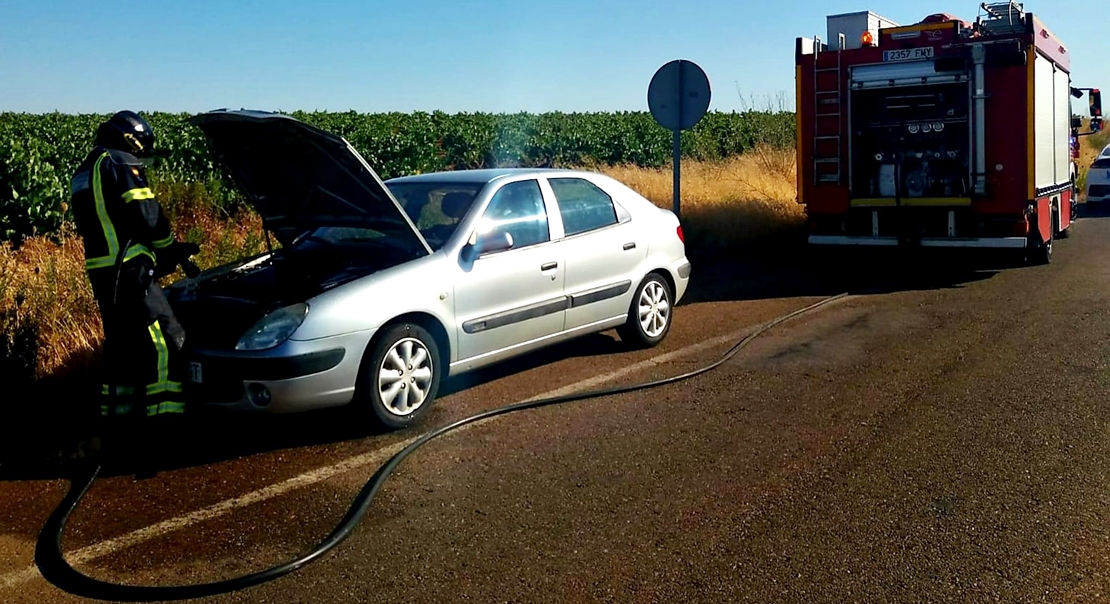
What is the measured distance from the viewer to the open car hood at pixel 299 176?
6184 millimetres

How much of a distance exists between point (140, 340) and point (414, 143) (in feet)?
64.9

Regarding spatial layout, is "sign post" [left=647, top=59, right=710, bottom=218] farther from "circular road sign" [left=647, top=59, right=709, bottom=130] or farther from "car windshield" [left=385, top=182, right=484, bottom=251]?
"car windshield" [left=385, top=182, right=484, bottom=251]

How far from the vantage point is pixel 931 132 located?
12672 mm

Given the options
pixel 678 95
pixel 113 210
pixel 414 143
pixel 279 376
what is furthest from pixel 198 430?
pixel 414 143

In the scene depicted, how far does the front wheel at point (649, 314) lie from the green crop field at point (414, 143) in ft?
21.4

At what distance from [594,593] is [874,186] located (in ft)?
32.4

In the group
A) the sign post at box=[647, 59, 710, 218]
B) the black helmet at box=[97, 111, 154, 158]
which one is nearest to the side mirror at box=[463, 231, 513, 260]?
the black helmet at box=[97, 111, 154, 158]

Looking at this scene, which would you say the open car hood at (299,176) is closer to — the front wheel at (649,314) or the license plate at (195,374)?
the license plate at (195,374)

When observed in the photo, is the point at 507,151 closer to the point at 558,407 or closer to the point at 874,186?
the point at 874,186

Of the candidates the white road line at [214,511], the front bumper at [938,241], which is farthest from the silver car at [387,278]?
the front bumper at [938,241]

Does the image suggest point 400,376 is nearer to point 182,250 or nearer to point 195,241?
point 182,250

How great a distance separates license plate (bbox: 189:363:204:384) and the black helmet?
126 cm

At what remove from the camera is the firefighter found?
5996 mm

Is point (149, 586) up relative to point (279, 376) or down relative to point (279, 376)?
down
